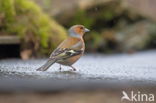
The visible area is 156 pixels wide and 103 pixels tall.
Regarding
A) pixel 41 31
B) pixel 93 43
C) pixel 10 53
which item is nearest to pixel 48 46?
pixel 41 31

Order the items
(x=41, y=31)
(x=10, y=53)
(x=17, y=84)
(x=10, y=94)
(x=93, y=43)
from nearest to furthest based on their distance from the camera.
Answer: (x=10, y=94) < (x=17, y=84) < (x=10, y=53) < (x=41, y=31) < (x=93, y=43)

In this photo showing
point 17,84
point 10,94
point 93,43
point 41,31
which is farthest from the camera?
point 93,43

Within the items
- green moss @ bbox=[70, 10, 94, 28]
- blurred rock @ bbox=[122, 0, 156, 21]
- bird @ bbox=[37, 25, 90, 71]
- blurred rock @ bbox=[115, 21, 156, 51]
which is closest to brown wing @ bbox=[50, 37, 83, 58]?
bird @ bbox=[37, 25, 90, 71]

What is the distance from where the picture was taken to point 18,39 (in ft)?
13.2

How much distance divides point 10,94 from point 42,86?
148mm

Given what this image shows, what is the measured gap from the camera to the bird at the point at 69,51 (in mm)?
2514

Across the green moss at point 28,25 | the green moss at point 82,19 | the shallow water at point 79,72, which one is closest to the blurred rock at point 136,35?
the green moss at point 82,19

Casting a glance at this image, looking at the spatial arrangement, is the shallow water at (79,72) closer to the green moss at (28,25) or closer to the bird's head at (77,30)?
the bird's head at (77,30)

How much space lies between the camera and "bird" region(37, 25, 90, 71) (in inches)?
99.0

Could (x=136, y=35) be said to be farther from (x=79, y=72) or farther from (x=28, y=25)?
(x=79, y=72)

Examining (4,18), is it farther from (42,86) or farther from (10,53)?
(42,86)

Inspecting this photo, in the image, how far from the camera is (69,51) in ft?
8.29

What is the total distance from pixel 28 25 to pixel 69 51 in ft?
5.56

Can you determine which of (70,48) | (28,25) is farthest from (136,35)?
(70,48)
